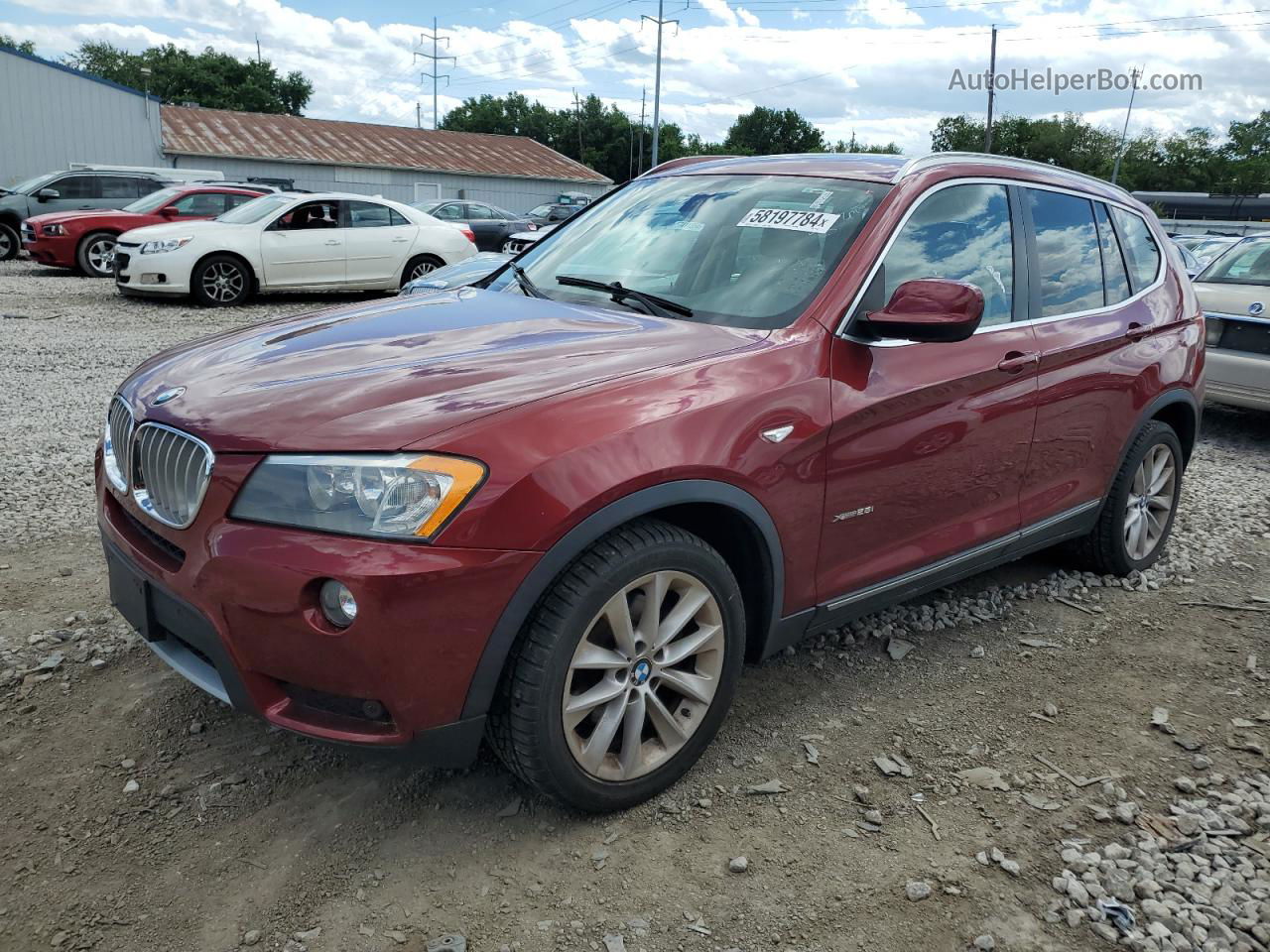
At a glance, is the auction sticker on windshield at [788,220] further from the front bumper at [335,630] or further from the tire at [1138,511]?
the tire at [1138,511]

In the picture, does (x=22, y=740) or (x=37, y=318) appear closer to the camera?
(x=22, y=740)

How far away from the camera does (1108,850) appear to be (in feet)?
8.71

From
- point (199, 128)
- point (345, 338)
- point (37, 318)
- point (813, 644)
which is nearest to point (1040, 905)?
point (813, 644)

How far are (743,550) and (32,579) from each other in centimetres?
305

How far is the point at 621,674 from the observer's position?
8.59ft

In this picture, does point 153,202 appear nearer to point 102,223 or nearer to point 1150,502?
point 102,223

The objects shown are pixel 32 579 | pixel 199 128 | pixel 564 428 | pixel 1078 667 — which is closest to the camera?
pixel 564 428

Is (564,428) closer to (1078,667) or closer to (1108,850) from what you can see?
(1108,850)

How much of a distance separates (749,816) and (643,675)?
0.51m

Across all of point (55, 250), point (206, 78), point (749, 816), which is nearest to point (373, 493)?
point (749, 816)

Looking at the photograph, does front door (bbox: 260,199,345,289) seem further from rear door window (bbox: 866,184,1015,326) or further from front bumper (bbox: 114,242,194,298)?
rear door window (bbox: 866,184,1015,326)

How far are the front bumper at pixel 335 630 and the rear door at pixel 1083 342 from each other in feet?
7.64

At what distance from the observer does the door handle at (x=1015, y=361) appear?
346cm

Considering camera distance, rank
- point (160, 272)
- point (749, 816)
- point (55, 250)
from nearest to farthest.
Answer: point (749, 816) < point (160, 272) < point (55, 250)
